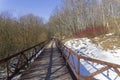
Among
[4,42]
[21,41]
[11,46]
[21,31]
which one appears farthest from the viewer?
[21,31]

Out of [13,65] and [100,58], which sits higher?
[13,65]

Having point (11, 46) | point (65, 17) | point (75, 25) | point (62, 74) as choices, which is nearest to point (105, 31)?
point (11, 46)

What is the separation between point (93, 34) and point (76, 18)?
27.6 meters

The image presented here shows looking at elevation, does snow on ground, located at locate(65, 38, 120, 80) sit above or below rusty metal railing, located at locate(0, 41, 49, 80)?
below

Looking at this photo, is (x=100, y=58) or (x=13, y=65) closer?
(x=13, y=65)

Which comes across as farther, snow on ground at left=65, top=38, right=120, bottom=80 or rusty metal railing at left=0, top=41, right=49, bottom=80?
snow on ground at left=65, top=38, right=120, bottom=80

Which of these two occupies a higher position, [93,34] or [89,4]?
[89,4]

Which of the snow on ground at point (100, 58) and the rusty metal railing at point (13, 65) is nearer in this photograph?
the rusty metal railing at point (13, 65)

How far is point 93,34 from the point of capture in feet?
101

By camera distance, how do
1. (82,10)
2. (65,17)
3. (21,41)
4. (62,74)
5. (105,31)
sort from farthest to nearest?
(65,17) < (82,10) < (105,31) < (21,41) < (62,74)

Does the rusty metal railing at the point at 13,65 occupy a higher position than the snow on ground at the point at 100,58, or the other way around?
the rusty metal railing at the point at 13,65

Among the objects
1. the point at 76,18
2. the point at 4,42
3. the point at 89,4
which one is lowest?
the point at 4,42

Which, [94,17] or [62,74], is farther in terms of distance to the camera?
[94,17]

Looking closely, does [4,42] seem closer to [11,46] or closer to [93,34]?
[11,46]
